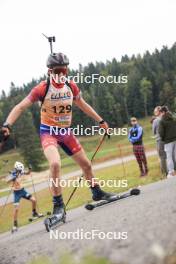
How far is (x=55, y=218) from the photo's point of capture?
6590 mm

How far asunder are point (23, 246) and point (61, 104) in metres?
2.61

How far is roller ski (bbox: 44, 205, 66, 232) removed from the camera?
20.7 ft

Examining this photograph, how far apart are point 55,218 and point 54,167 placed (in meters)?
0.74

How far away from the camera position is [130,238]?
11.6 ft

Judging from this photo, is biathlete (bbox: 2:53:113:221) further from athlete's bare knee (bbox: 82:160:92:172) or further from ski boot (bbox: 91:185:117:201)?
ski boot (bbox: 91:185:117:201)

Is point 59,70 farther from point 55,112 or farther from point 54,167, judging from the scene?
point 54,167

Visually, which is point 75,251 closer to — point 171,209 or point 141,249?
point 141,249

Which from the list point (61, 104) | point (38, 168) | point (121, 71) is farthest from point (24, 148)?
point (121, 71)

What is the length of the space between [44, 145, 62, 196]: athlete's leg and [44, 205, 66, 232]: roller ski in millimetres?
240

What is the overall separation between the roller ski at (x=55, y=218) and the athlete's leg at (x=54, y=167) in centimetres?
24

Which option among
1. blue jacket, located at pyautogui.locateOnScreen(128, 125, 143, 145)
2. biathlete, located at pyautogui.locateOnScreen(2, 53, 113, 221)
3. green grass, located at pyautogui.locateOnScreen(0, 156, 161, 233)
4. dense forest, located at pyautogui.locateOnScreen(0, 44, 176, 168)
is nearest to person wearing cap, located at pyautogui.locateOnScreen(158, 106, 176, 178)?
green grass, located at pyautogui.locateOnScreen(0, 156, 161, 233)

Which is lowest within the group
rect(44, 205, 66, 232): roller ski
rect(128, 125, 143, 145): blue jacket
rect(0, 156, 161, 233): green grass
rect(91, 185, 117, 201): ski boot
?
rect(0, 156, 161, 233): green grass

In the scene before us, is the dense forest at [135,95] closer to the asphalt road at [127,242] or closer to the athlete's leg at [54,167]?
the athlete's leg at [54,167]

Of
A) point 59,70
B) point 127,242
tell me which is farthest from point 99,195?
point 127,242
